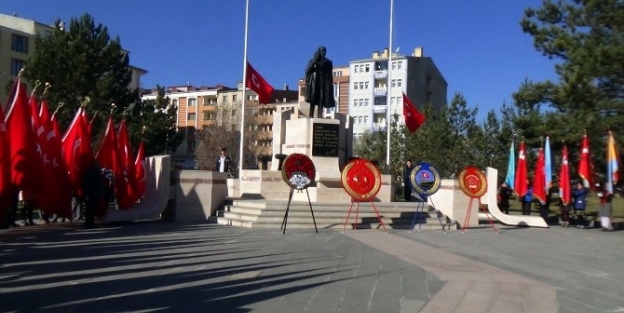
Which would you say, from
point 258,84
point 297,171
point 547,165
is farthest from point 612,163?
point 258,84

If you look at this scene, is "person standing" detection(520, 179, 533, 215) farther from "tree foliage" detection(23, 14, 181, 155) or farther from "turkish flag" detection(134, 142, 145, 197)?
"tree foliage" detection(23, 14, 181, 155)

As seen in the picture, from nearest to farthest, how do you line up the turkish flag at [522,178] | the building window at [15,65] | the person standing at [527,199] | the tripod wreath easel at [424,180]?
the tripod wreath easel at [424,180] < the turkish flag at [522,178] < the person standing at [527,199] < the building window at [15,65]

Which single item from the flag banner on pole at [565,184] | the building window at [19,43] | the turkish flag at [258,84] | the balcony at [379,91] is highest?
the building window at [19,43]

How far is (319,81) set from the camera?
2408 cm

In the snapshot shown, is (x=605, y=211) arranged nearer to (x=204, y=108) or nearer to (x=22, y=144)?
(x=22, y=144)

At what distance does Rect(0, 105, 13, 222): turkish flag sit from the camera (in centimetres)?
1429

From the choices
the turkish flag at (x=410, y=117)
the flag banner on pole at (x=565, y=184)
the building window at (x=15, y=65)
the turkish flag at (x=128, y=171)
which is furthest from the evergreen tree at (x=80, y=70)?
the building window at (x=15, y=65)

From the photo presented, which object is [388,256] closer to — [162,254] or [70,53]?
[162,254]

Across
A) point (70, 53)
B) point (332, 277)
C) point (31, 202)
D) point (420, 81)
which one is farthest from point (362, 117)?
point (332, 277)

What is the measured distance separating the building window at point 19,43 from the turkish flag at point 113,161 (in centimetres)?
6173

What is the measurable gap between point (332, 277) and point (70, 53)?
37.7 m

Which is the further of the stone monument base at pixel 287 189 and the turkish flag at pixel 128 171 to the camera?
the stone monument base at pixel 287 189

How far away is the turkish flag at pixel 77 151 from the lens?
18547 mm

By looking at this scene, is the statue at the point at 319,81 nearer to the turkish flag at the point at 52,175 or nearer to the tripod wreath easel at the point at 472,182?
the tripod wreath easel at the point at 472,182
